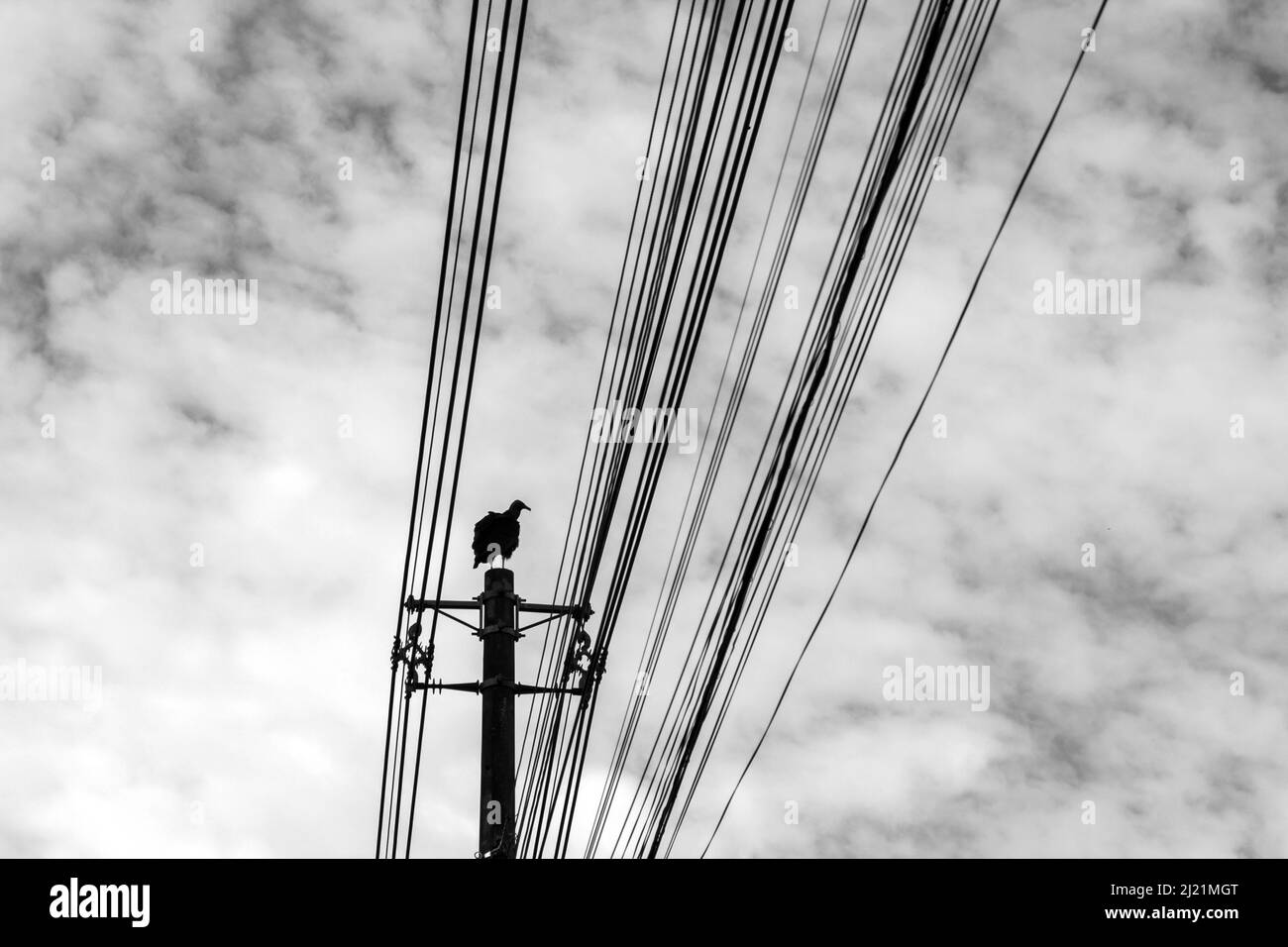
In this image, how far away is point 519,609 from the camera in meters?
11.6

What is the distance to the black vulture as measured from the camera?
469 inches

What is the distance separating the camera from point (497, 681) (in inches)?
436

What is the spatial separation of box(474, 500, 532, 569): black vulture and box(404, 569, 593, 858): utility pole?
0.72 ft

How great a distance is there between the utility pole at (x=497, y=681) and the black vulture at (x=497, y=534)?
0.72 feet

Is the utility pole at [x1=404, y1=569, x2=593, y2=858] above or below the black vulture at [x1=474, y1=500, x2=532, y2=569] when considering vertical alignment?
below

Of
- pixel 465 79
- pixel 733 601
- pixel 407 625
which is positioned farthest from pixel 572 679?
pixel 465 79

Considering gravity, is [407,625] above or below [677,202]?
below

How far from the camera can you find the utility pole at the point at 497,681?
10.3 metres

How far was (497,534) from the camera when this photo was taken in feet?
39.1

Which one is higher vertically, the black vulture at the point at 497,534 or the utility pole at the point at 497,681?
the black vulture at the point at 497,534

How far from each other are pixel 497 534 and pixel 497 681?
1.52m

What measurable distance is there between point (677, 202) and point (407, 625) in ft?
20.7
